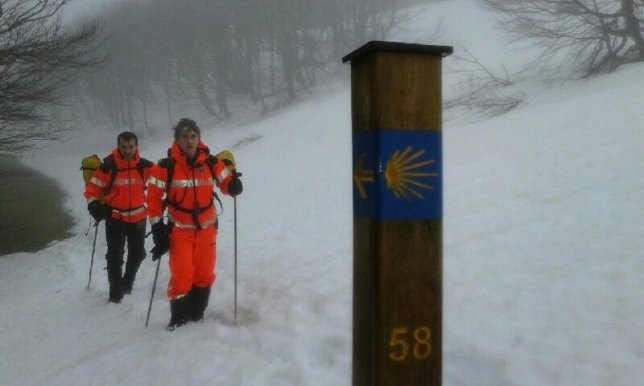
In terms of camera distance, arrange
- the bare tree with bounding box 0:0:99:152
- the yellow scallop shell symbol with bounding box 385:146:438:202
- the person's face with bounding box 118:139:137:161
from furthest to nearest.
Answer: the bare tree with bounding box 0:0:99:152, the person's face with bounding box 118:139:137:161, the yellow scallop shell symbol with bounding box 385:146:438:202

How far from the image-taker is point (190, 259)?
15.2 feet

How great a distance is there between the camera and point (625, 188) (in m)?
6.63

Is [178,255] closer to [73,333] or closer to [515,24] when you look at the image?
[73,333]

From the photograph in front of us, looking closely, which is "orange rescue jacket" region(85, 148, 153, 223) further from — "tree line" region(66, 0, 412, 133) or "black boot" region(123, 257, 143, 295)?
"tree line" region(66, 0, 412, 133)

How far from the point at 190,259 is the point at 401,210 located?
10.5 feet

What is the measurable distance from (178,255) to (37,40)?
831cm

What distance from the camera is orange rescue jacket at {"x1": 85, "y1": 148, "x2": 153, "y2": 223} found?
5.96 metres

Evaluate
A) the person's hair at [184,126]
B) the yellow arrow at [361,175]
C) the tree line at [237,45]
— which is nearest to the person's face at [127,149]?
the person's hair at [184,126]

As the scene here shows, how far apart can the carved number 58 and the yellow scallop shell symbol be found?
1.80 ft

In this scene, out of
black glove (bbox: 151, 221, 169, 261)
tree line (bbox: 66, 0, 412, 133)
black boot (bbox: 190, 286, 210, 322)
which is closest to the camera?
black glove (bbox: 151, 221, 169, 261)

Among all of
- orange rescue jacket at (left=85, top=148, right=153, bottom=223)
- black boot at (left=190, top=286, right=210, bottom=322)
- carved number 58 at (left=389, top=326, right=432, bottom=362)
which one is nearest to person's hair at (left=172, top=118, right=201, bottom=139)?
black boot at (left=190, top=286, right=210, bottom=322)

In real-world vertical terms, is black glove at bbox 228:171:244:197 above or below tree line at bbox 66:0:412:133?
below

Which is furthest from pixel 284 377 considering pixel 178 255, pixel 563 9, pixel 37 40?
pixel 563 9

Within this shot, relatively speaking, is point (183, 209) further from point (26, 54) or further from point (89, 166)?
point (26, 54)
